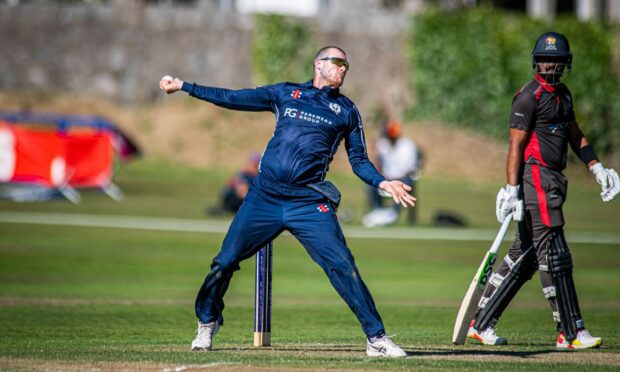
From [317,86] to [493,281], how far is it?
2.21 meters

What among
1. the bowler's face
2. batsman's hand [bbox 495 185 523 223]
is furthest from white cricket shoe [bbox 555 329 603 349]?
the bowler's face

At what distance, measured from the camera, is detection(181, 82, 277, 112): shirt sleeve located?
881cm

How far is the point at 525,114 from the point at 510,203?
685 millimetres

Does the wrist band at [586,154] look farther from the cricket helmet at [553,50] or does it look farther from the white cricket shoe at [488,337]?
the white cricket shoe at [488,337]

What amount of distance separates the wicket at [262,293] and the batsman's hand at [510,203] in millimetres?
1790

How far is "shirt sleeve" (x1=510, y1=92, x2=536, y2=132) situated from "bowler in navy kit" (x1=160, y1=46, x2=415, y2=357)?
1.21m

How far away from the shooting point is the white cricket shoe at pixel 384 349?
8547mm

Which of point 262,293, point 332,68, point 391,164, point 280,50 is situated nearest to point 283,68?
point 280,50

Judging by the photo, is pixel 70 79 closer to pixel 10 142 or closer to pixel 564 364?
pixel 10 142

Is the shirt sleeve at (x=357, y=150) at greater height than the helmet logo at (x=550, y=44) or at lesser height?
lesser

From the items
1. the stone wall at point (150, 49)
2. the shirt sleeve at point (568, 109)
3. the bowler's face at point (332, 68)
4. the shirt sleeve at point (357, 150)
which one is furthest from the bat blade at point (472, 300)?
the stone wall at point (150, 49)

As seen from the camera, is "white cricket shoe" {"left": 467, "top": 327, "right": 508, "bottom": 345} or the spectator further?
the spectator

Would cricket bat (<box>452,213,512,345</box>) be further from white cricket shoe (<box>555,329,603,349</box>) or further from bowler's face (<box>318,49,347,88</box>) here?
bowler's face (<box>318,49,347,88</box>)

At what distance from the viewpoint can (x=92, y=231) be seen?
22250mm
